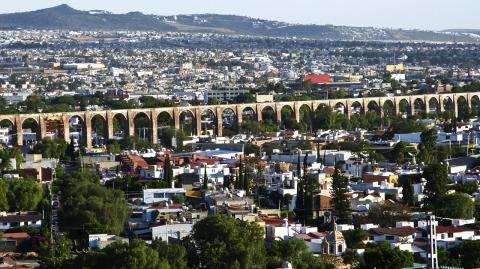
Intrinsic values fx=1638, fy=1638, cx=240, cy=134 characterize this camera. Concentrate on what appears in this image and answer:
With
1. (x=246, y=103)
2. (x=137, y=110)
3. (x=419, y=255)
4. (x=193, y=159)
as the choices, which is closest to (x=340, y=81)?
(x=246, y=103)

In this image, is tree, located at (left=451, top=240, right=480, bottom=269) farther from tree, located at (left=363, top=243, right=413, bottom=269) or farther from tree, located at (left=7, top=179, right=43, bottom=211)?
tree, located at (left=7, top=179, right=43, bottom=211)

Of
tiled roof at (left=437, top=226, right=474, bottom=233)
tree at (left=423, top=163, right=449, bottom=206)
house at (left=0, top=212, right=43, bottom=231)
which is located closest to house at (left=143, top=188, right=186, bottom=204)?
house at (left=0, top=212, right=43, bottom=231)

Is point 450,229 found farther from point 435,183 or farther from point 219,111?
point 219,111

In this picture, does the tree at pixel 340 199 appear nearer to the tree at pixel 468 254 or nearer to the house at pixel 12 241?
the tree at pixel 468 254

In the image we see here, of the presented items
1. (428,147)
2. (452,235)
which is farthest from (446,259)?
(428,147)

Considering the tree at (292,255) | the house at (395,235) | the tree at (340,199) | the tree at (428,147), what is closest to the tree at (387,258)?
the tree at (292,255)

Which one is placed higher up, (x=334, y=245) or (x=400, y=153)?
(x=334, y=245)

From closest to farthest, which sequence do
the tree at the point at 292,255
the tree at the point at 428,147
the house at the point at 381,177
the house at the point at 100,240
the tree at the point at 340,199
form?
the tree at the point at 292,255 → the house at the point at 100,240 → the tree at the point at 340,199 → the house at the point at 381,177 → the tree at the point at 428,147
